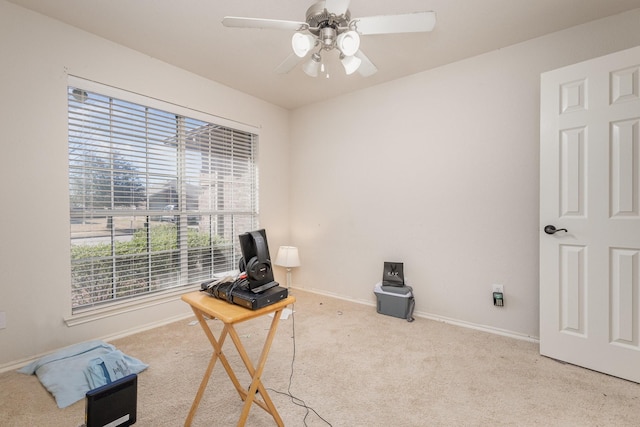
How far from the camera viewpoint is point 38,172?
211 cm

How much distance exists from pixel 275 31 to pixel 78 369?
2.81m

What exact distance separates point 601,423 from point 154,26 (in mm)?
3879

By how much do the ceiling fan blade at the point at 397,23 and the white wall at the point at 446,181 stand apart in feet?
4.65

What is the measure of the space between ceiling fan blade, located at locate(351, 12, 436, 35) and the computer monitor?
2.08 metres

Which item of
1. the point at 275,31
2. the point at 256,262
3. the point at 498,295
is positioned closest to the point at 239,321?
the point at 256,262

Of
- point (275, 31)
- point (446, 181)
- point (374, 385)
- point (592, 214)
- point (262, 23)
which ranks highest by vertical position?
point (275, 31)

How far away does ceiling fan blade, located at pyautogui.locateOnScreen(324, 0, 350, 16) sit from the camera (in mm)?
1465

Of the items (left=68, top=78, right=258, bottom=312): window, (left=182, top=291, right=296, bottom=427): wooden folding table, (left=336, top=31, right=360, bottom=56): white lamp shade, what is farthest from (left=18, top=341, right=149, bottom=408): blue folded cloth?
(left=336, top=31, right=360, bottom=56): white lamp shade

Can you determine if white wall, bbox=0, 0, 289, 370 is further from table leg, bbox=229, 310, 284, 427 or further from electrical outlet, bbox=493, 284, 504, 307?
electrical outlet, bbox=493, 284, 504, 307

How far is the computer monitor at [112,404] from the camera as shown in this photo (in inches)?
42.4

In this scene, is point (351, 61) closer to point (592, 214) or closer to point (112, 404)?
point (592, 214)

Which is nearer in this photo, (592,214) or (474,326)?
(592,214)

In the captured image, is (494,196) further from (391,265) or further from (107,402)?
(107,402)

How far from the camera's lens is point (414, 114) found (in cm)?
300
